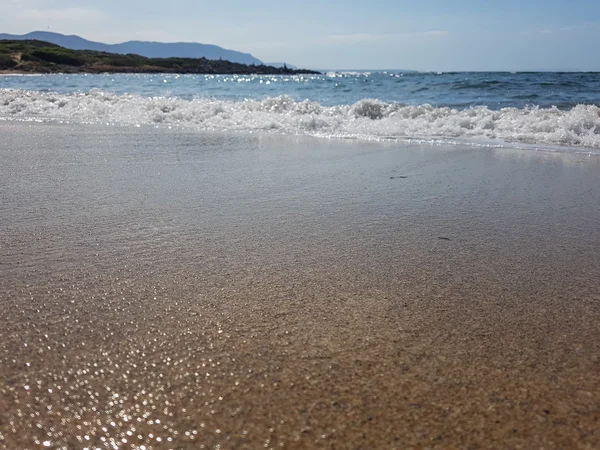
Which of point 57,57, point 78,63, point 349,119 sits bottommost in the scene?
point 349,119

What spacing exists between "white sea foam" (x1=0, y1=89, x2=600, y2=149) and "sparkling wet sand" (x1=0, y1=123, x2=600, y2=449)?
12.1 feet

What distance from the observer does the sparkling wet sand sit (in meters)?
1.02

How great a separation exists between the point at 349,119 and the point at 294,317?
7096mm

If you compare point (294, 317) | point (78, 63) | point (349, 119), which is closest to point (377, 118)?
point (349, 119)

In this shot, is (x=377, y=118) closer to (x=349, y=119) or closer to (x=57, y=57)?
(x=349, y=119)

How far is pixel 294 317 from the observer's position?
1478mm

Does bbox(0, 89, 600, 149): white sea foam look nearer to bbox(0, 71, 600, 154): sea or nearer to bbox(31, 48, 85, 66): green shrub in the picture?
bbox(0, 71, 600, 154): sea

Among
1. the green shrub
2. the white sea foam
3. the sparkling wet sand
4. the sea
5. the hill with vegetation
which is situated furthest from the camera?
the green shrub

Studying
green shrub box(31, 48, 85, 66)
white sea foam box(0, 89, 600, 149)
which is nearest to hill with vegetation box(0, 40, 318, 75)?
green shrub box(31, 48, 85, 66)

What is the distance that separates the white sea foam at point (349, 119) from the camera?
6574mm

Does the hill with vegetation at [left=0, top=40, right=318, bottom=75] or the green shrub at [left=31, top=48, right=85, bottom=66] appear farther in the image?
the green shrub at [left=31, top=48, right=85, bottom=66]

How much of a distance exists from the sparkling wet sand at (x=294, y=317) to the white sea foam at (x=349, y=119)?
3684mm

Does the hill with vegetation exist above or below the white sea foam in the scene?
above

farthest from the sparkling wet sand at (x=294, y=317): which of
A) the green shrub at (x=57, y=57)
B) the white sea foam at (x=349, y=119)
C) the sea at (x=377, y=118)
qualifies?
the green shrub at (x=57, y=57)
